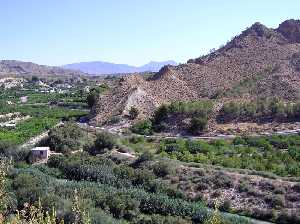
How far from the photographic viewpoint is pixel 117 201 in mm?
23281

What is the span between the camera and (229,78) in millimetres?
61281

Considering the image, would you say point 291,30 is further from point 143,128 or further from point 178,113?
point 143,128

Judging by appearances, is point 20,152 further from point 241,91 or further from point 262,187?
point 241,91

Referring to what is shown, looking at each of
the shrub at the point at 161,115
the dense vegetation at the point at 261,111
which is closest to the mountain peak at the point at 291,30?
the dense vegetation at the point at 261,111

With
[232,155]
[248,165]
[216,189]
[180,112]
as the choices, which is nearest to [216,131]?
[180,112]

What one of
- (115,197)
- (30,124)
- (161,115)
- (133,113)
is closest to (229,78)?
(133,113)

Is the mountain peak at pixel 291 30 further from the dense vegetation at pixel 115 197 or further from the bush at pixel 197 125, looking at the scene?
the dense vegetation at pixel 115 197

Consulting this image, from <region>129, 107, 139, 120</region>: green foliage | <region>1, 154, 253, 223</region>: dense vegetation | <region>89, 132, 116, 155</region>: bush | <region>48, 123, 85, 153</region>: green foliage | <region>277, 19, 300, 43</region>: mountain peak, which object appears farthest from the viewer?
<region>277, 19, 300, 43</region>: mountain peak

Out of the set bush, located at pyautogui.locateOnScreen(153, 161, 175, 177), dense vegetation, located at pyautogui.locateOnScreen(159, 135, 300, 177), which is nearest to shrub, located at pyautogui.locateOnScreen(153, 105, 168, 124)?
dense vegetation, located at pyautogui.locateOnScreen(159, 135, 300, 177)

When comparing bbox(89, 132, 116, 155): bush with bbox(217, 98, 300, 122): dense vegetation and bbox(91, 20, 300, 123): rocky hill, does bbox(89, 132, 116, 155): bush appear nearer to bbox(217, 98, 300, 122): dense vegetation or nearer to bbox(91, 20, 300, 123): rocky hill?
bbox(217, 98, 300, 122): dense vegetation

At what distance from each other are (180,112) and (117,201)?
24.6 meters

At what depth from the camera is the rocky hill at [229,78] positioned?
54.2 metres

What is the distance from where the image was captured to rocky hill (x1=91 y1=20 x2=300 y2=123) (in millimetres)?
54250

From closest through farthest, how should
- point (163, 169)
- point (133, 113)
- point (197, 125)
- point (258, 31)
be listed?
point (163, 169) < point (197, 125) < point (133, 113) < point (258, 31)
